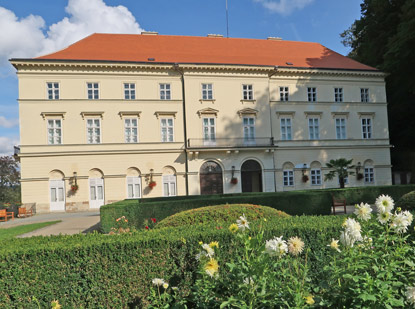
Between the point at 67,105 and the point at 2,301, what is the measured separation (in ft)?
75.2

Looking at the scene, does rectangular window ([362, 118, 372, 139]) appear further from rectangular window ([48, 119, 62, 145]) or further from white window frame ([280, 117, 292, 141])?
rectangular window ([48, 119, 62, 145])

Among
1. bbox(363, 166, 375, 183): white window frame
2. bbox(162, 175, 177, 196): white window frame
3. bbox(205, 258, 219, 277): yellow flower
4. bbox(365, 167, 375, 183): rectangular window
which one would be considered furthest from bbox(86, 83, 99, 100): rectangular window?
bbox(365, 167, 375, 183): rectangular window

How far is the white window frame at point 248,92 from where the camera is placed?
27.0 m

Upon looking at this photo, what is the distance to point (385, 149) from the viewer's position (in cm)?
2944

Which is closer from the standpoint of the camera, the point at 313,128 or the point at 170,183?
the point at 170,183

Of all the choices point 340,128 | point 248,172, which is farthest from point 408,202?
point 340,128

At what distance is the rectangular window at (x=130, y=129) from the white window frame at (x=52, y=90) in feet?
19.9

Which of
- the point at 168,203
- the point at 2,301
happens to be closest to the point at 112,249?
the point at 2,301

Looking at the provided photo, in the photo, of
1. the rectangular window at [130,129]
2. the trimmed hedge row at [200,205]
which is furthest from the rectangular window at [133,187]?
the trimmed hedge row at [200,205]

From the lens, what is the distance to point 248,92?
89.1 feet

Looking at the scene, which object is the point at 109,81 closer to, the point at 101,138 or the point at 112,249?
the point at 101,138

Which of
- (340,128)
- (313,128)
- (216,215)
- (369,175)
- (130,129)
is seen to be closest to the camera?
(216,215)

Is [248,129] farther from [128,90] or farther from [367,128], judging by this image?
[367,128]

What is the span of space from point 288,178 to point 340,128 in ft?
26.5
